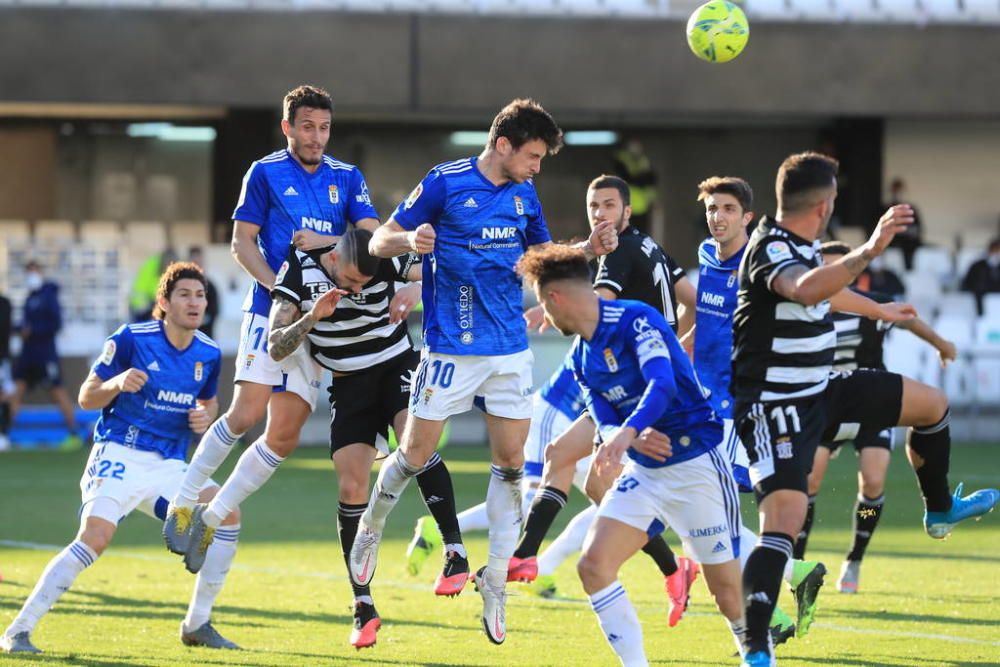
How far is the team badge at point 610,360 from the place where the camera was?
604 centimetres

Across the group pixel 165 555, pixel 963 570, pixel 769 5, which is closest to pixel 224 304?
pixel 769 5

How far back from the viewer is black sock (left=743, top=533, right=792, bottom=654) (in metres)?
6.04

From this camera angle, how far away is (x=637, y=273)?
27.2 ft

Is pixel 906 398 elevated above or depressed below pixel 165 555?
above

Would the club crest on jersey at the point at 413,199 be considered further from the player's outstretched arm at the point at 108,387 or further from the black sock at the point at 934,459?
the black sock at the point at 934,459

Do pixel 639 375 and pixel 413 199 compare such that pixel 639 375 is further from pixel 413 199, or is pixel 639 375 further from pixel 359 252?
pixel 359 252

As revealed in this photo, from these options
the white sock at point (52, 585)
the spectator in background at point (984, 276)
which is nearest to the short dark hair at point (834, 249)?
the white sock at point (52, 585)

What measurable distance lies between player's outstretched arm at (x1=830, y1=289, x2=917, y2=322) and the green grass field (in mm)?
1572

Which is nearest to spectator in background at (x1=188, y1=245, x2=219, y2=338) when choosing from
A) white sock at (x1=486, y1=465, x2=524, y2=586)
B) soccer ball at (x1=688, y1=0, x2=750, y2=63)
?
soccer ball at (x1=688, y1=0, x2=750, y2=63)

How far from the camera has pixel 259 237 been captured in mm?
7879

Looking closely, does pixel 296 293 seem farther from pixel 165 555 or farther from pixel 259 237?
pixel 165 555

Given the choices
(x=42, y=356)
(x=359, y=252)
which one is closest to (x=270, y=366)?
(x=359, y=252)

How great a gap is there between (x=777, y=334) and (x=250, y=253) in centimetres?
275

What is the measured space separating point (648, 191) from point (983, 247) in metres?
5.71
